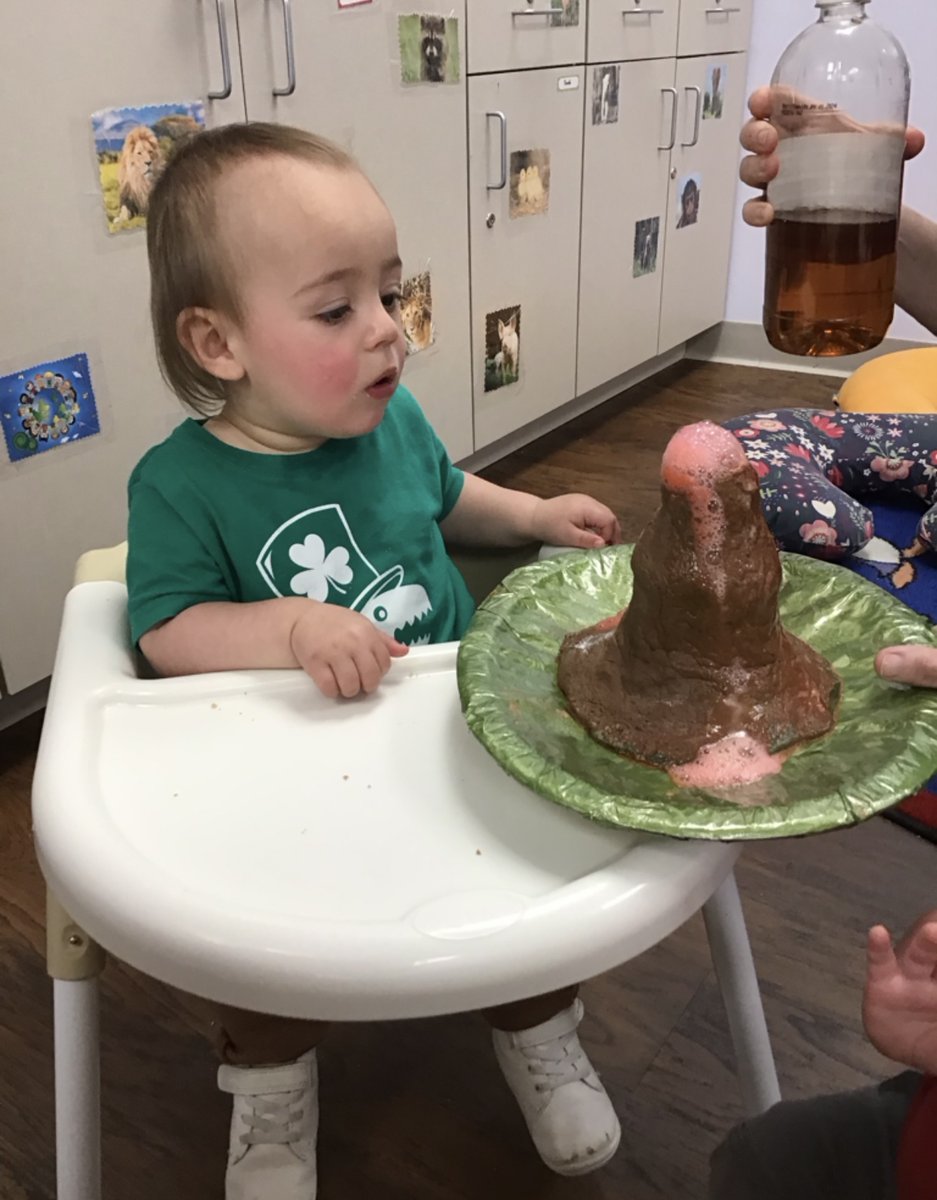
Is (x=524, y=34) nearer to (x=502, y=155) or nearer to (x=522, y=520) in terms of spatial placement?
(x=502, y=155)

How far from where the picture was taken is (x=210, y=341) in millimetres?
748

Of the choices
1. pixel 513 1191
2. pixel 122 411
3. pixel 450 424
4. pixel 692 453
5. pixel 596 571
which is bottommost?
pixel 513 1191

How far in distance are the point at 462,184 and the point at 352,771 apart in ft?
5.03

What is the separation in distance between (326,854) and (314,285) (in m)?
0.38

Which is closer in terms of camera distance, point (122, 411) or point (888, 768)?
point (888, 768)

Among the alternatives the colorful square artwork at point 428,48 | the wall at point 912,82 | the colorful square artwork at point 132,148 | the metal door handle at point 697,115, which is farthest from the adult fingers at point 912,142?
the wall at point 912,82

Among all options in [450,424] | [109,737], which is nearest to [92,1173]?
[109,737]

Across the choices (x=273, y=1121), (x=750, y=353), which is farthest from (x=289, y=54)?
(x=750, y=353)

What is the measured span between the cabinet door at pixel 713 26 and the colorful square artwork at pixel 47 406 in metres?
1.74

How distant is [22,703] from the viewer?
1.44 m

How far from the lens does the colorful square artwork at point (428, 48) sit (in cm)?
165

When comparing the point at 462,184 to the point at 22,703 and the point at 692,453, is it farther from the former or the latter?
the point at 692,453

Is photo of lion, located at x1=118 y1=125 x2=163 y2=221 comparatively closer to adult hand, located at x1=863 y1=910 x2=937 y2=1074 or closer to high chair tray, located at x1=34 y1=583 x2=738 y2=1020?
high chair tray, located at x1=34 y1=583 x2=738 y2=1020

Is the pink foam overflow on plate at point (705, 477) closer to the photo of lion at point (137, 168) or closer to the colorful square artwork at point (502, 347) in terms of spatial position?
the photo of lion at point (137, 168)
